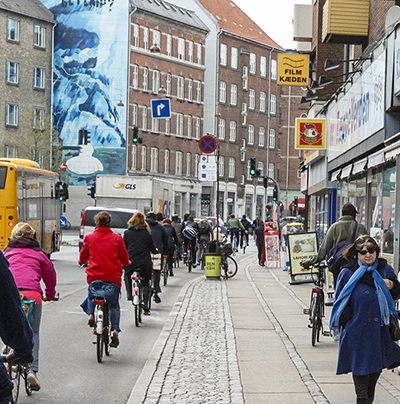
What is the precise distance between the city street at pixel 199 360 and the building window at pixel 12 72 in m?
53.8

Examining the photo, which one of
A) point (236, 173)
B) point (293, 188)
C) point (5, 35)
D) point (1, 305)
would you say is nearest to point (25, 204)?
point (1, 305)

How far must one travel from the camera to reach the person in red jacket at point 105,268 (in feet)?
34.8

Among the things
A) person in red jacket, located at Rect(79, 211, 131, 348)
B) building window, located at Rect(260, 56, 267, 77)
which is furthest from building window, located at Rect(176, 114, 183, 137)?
person in red jacket, located at Rect(79, 211, 131, 348)

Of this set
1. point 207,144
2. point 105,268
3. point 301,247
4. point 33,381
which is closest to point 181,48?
point 207,144

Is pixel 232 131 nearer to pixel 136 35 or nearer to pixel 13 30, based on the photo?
pixel 136 35

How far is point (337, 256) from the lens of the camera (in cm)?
1166

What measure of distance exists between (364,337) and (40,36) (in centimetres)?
6787

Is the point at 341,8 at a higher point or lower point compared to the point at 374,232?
higher

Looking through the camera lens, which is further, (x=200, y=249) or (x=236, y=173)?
(x=236, y=173)

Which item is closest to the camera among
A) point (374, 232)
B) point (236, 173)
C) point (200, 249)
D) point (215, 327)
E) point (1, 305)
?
point (1, 305)

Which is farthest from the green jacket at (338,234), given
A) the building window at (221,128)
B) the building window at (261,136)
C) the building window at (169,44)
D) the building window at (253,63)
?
the building window at (261,136)

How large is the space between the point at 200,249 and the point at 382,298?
24.6 meters

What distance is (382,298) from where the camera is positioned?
7039 millimetres

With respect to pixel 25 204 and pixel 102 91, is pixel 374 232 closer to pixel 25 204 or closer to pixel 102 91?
pixel 25 204
